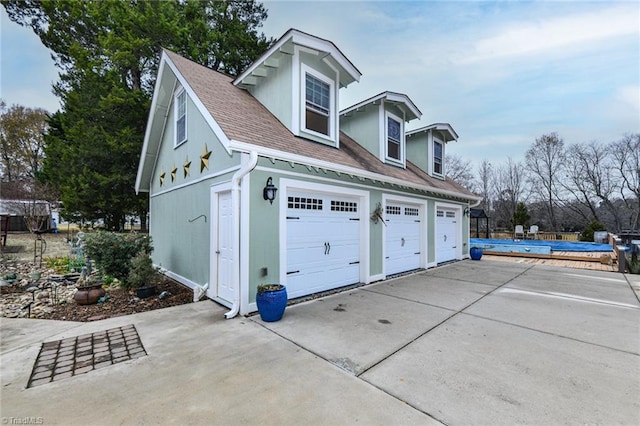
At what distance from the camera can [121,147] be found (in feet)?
45.1

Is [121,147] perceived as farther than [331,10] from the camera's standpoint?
Yes

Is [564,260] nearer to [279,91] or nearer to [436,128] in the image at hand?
[436,128]

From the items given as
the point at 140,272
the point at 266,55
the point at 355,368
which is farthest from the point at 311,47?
the point at 355,368

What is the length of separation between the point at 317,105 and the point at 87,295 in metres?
6.47

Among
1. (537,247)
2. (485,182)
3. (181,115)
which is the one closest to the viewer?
(181,115)

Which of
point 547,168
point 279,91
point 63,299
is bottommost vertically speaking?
point 63,299

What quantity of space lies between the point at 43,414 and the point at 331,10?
1074 centimetres

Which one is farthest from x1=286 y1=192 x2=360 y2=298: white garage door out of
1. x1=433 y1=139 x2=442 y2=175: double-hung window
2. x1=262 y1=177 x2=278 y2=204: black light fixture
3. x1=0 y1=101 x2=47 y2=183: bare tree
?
x1=0 y1=101 x2=47 y2=183: bare tree

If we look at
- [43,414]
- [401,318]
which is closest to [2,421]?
[43,414]

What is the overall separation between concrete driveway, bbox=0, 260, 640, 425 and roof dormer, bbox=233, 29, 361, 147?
14.2 feet

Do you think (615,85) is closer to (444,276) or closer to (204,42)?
(444,276)

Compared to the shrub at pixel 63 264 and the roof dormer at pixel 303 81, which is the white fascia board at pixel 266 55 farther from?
the shrub at pixel 63 264

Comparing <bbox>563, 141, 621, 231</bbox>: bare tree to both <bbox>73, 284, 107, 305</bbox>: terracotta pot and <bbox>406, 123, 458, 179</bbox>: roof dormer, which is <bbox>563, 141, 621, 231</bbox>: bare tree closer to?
<bbox>406, 123, 458, 179</bbox>: roof dormer

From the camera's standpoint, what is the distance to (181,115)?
7.51 metres
